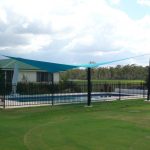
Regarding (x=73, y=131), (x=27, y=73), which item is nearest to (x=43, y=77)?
(x=27, y=73)

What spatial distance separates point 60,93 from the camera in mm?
29781

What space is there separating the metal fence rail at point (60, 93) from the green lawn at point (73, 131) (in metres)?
6.62

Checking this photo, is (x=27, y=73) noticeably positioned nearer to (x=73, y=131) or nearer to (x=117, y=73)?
(x=73, y=131)

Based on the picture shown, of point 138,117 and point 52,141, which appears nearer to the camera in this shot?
point 52,141

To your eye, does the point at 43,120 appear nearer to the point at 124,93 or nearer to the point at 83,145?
the point at 83,145

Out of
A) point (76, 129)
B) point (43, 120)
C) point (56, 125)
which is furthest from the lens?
point (43, 120)

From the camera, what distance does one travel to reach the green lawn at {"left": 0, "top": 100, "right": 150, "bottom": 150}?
30.8 ft

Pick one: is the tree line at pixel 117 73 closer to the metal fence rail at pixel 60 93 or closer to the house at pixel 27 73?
the metal fence rail at pixel 60 93

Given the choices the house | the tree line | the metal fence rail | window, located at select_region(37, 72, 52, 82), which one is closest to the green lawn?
the metal fence rail

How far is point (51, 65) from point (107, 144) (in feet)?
34.4

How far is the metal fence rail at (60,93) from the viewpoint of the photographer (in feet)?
78.1

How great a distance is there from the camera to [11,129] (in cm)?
1191

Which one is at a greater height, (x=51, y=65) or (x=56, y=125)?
(x=51, y=65)

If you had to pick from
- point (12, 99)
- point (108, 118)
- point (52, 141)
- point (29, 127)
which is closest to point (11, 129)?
point (29, 127)
